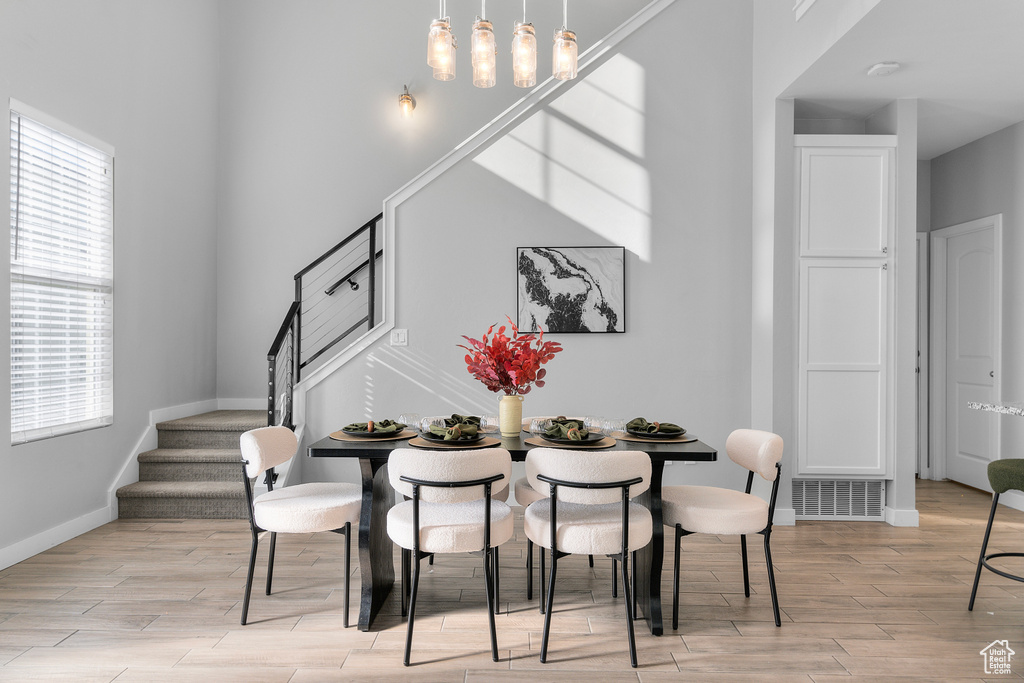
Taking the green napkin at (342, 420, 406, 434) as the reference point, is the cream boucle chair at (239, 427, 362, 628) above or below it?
below

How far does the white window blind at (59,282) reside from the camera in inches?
144

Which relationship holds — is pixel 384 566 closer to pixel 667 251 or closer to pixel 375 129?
pixel 667 251

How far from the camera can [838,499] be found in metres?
4.66

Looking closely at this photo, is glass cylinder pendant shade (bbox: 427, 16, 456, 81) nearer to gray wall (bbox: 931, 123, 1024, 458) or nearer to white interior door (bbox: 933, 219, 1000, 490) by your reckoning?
gray wall (bbox: 931, 123, 1024, 458)

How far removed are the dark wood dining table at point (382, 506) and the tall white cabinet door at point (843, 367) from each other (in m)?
2.09

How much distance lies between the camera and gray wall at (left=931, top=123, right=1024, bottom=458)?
16.5 feet

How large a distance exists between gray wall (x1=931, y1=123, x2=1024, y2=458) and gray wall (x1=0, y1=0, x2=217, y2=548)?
6.71m

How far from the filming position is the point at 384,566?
3104 millimetres

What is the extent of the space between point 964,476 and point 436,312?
484 cm

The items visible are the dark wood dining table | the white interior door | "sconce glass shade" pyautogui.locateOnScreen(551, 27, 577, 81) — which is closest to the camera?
the dark wood dining table

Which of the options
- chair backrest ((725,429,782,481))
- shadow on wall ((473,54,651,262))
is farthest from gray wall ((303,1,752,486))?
chair backrest ((725,429,782,481))

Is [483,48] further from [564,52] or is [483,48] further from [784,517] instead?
Answer: [784,517]

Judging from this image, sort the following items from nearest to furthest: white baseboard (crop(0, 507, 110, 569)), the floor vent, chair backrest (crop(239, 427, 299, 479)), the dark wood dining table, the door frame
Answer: the dark wood dining table → chair backrest (crop(239, 427, 299, 479)) → white baseboard (crop(0, 507, 110, 569)) → the floor vent → the door frame

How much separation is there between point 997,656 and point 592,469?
1.82 m
